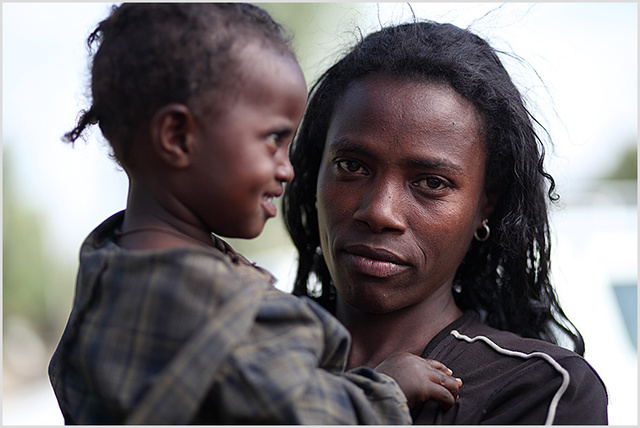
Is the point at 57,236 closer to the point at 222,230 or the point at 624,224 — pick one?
the point at 624,224

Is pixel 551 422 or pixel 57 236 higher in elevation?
pixel 551 422

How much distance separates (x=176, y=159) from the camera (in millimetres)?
1382

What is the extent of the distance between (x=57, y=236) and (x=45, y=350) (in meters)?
1.95

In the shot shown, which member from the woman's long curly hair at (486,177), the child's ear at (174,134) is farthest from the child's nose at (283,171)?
the woman's long curly hair at (486,177)

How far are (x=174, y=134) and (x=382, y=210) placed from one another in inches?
29.1

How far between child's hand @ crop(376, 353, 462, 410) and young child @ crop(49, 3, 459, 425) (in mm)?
93

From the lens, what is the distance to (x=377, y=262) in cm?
198

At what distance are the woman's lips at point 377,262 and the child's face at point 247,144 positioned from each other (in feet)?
1.84

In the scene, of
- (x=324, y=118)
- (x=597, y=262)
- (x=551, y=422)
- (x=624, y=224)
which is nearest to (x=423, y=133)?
(x=324, y=118)

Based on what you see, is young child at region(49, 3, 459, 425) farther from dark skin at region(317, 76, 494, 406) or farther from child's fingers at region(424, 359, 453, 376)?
dark skin at region(317, 76, 494, 406)

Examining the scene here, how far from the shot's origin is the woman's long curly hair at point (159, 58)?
1.34m

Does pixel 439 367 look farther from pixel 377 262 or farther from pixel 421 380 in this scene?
pixel 377 262

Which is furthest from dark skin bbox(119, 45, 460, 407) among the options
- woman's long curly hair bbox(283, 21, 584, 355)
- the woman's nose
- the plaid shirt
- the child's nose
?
woman's long curly hair bbox(283, 21, 584, 355)

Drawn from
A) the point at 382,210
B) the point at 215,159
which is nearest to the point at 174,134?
the point at 215,159
